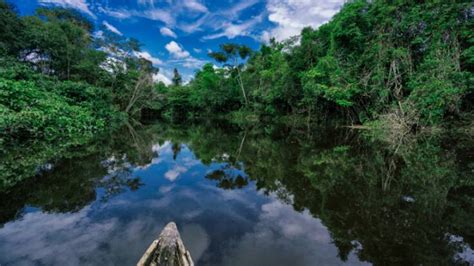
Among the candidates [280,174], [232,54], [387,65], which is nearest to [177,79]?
[232,54]

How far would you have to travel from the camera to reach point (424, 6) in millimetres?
13453

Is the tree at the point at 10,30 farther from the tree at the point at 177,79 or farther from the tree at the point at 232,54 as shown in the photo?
the tree at the point at 177,79

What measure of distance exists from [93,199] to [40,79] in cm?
1248

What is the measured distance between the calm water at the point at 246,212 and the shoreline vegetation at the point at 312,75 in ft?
5.13

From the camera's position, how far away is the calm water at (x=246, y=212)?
2600 mm

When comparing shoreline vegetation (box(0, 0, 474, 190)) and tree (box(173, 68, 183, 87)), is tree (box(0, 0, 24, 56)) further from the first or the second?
tree (box(173, 68, 183, 87))

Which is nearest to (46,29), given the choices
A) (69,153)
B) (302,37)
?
(69,153)

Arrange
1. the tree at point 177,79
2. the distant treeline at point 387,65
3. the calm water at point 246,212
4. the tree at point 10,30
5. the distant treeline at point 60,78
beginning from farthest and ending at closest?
the tree at point 177,79 < the tree at point 10,30 < the distant treeline at point 387,65 < the distant treeline at point 60,78 < the calm water at point 246,212

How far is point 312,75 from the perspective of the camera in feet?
56.5

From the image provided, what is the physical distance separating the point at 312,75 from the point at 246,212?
620 inches

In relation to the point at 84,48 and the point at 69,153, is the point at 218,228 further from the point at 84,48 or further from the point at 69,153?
the point at 84,48

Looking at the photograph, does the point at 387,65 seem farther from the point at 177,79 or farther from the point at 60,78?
the point at 177,79

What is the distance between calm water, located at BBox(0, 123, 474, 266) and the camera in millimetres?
2600

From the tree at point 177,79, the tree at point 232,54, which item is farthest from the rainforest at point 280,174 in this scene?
the tree at point 177,79
